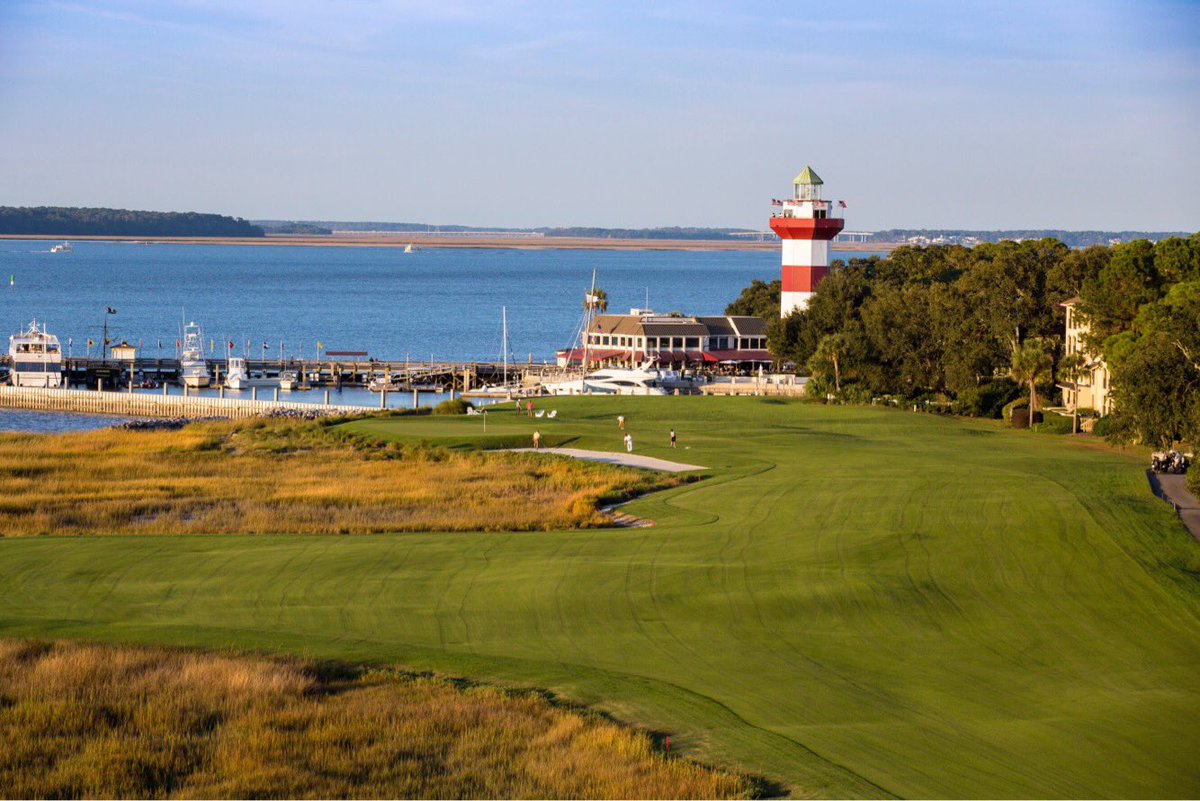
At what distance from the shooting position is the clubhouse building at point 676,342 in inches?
3730

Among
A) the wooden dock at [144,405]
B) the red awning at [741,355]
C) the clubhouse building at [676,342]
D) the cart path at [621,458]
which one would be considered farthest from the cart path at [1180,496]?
the red awning at [741,355]

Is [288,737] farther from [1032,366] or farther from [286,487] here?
[1032,366]

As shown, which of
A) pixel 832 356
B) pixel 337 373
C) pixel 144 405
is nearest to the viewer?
pixel 832 356

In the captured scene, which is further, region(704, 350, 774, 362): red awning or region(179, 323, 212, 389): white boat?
region(179, 323, 212, 389): white boat

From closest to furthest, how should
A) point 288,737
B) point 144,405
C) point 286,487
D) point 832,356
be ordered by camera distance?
point 288,737, point 286,487, point 832,356, point 144,405

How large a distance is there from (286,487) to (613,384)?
130 feet

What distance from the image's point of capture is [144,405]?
8356 cm

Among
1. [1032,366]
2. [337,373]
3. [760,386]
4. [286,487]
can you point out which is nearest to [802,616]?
[286,487]

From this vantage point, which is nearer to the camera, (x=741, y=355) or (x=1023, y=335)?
(x=1023, y=335)

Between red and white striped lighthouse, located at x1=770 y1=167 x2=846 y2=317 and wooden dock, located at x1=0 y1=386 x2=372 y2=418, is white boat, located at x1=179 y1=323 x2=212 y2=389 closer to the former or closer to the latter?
wooden dock, located at x1=0 y1=386 x2=372 y2=418

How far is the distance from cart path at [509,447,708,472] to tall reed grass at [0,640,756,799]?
2689 cm

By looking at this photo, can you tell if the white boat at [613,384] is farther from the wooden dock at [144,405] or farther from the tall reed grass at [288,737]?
the tall reed grass at [288,737]

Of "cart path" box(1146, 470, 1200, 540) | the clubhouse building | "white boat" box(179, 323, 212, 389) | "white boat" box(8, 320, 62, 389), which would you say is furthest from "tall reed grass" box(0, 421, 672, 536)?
the clubhouse building

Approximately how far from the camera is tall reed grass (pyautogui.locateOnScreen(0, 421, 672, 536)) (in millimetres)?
37625
